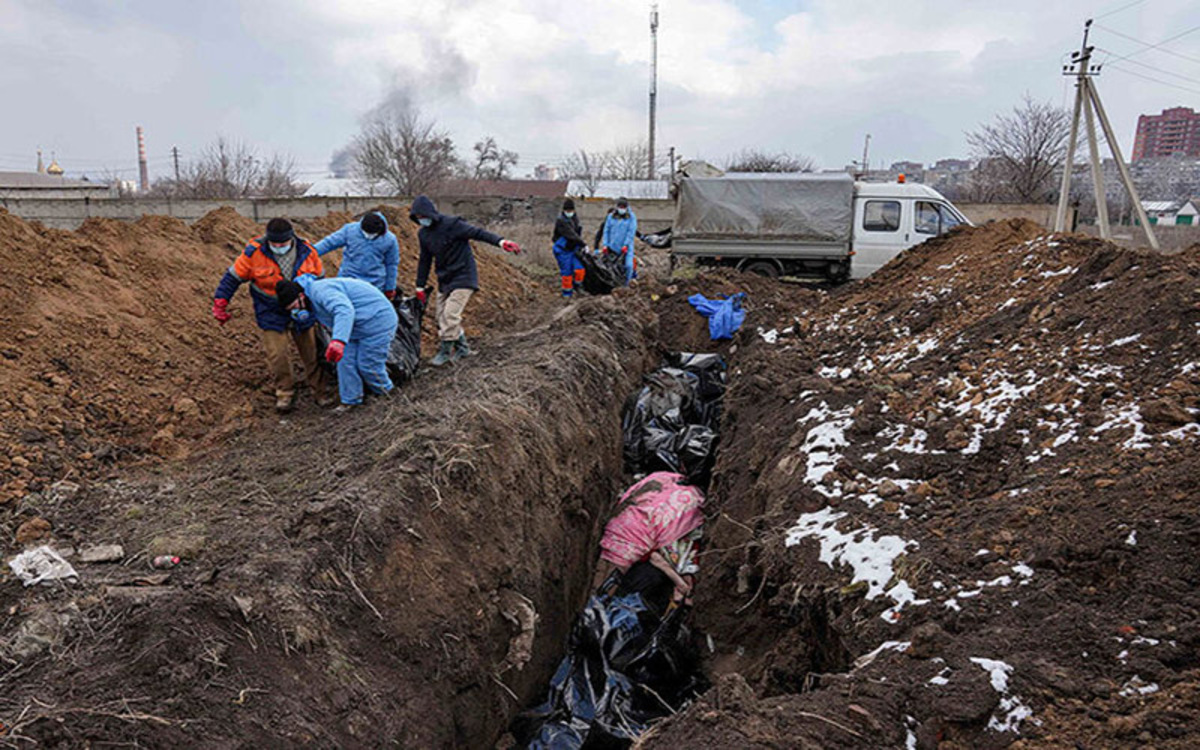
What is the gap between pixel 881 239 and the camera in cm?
1240

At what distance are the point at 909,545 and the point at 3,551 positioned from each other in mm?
4119

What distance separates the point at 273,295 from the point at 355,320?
0.68m

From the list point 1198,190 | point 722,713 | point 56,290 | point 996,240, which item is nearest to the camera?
point 722,713

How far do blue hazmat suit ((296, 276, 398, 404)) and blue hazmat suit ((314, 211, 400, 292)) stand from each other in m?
0.81

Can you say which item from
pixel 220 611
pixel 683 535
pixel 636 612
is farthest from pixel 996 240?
pixel 220 611

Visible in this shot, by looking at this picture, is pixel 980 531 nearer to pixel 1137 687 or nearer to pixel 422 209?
pixel 1137 687

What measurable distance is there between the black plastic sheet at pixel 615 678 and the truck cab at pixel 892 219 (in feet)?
31.5

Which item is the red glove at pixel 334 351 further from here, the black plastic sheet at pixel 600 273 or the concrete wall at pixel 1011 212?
the concrete wall at pixel 1011 212

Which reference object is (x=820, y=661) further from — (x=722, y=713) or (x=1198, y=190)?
(x=1198, y=190)

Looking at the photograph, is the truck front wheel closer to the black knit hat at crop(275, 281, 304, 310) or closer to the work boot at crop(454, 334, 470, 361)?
the work boot at crop(454, 334, 470, 361)

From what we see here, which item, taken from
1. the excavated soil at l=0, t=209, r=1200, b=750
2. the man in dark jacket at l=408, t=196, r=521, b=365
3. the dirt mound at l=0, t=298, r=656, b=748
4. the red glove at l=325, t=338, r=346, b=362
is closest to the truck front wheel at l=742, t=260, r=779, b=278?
the excavated soil at l=0, t=209, r=1200, b=750

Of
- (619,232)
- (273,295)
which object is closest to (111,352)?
(273,295)

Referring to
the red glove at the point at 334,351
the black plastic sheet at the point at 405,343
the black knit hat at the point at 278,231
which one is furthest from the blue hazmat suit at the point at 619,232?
the red glove at the point at 334,351

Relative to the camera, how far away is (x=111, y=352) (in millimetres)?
5551
